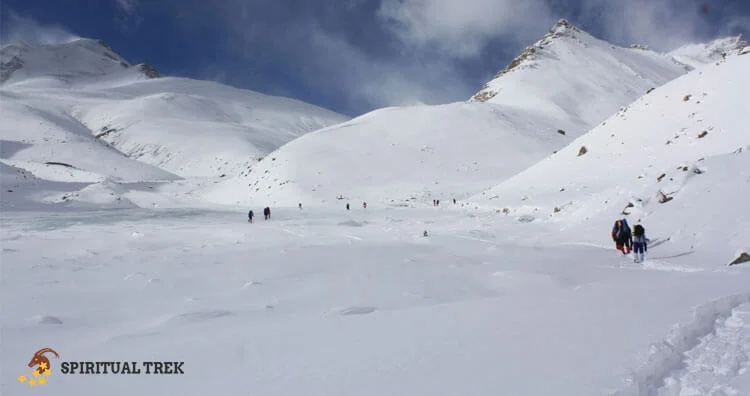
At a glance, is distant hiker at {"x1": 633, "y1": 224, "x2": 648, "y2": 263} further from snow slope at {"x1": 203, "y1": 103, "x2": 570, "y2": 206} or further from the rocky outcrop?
the rocky outcrop

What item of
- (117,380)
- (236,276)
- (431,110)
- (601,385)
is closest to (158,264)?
(236,276)

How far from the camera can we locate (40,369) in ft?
14.0

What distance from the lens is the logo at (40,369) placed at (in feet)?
13.2

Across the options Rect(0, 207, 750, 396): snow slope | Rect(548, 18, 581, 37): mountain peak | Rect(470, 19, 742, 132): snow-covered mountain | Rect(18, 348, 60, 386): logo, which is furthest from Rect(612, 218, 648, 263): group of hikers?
Rect(548, 18, 581, 37): mountain peak

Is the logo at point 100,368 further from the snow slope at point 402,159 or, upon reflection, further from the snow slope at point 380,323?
the snow slope at point 402,159

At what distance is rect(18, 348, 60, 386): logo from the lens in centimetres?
403

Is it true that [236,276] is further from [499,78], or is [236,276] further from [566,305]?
[499,78]

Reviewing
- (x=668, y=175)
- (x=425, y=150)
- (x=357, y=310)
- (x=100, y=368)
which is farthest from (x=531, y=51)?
(x=100, y=368)

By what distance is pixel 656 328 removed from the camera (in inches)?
198

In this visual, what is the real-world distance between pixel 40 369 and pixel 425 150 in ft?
179

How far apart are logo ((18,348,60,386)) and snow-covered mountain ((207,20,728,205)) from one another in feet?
129

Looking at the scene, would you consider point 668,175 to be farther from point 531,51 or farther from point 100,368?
point 531,51

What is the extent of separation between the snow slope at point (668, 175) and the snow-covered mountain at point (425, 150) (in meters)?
16.8

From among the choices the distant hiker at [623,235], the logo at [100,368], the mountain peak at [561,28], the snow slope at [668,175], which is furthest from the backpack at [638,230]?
the mountain peak at [561,28]
